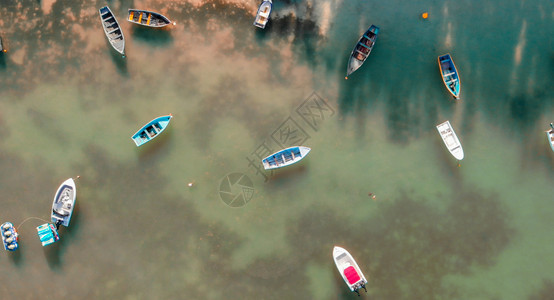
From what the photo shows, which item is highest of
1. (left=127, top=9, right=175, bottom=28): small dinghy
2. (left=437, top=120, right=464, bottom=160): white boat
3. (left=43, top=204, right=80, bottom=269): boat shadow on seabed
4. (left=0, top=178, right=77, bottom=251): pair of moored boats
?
(left=127, top=9, right=175, bottom=28): small dinghy

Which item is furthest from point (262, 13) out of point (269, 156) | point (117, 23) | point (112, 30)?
point (112, 30)

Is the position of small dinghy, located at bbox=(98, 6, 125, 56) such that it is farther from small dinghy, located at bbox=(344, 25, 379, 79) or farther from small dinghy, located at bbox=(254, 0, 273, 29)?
small dinghy, located at bbox=(344, 25, 379, 79)

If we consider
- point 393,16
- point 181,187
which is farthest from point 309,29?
point 181,187

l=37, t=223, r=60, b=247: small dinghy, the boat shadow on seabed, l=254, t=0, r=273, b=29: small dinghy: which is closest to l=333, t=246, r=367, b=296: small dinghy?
l=254, t=0, r=273, b=29: small dinghy

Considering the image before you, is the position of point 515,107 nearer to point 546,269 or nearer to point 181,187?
point 546,269

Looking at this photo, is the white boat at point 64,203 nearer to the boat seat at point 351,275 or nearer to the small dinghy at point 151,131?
the small dinghy at point 151,131

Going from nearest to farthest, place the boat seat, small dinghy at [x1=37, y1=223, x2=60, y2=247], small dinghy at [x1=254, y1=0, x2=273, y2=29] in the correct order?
the boat seat, small dinghy at [x1=254, y1=0, x2=273, y2=29], small dinghy at [x1=37, y1=223, x2=60, y2=247]

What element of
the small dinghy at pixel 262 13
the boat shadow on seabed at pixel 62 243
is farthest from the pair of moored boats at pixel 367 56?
the boat shadow on seabed at pixel 62 243
